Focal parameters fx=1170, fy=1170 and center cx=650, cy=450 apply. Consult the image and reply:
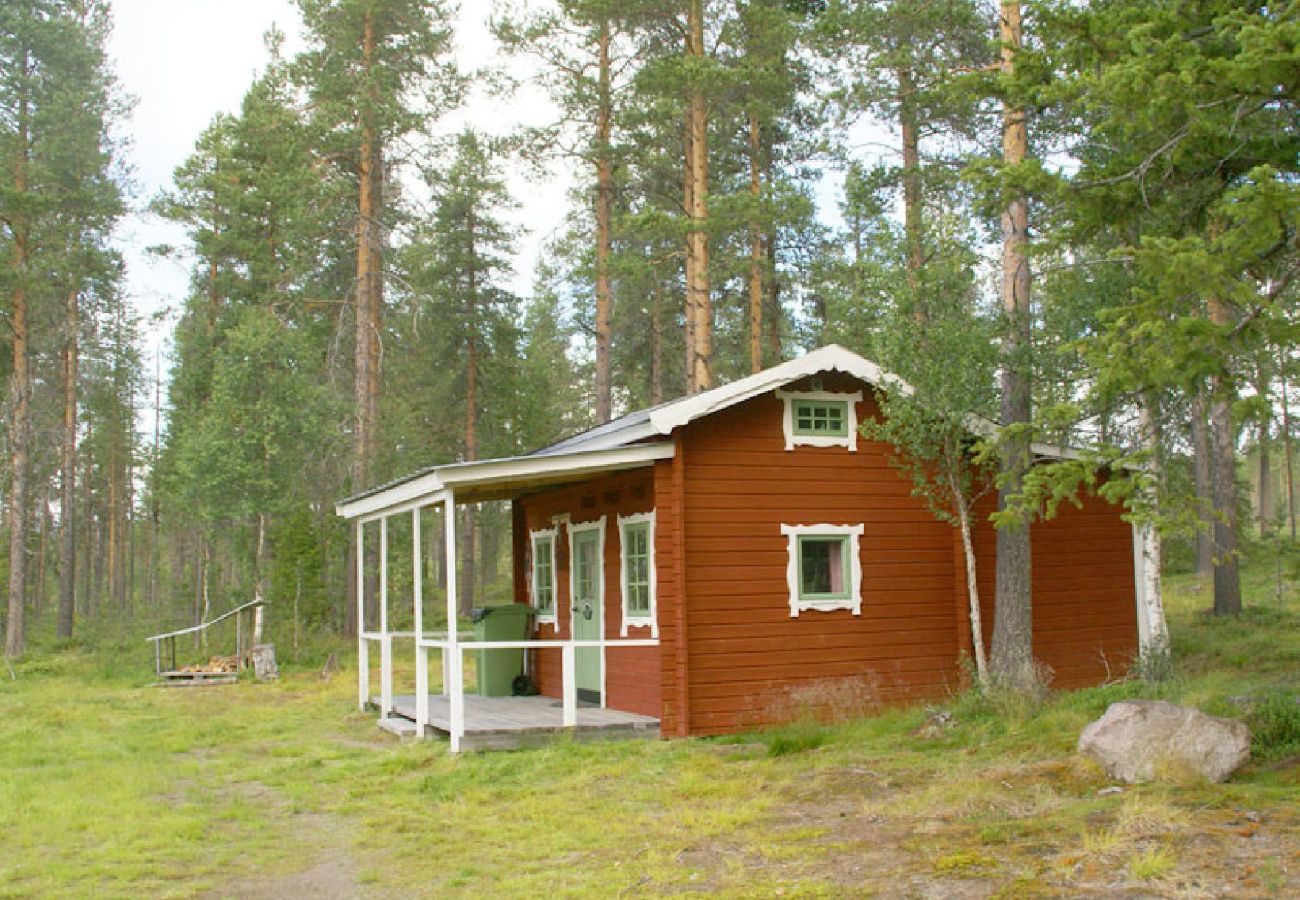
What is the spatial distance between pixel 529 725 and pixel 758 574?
2770mm

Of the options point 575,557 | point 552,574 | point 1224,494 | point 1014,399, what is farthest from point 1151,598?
point 552,574

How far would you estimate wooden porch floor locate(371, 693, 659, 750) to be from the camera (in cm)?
1105

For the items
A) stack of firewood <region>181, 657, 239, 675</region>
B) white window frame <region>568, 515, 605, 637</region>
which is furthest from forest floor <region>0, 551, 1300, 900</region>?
stack of firewood <region>181, 657, 239, 675</region>

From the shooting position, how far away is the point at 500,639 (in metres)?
14.7

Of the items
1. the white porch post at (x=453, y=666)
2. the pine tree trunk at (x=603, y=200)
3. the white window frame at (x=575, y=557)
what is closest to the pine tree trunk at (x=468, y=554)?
the pine tree trunk at (x=603, y=200)

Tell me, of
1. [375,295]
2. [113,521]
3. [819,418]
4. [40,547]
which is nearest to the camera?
[819,418]

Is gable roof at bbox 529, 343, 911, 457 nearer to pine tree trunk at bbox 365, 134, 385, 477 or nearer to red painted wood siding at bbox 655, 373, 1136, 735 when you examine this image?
red painted wood siding at bbox 655, 373, 1136, 735

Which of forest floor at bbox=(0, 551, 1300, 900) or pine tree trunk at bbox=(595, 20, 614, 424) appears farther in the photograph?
pine tree trunk at bbox=(595, 20, 614, 424)

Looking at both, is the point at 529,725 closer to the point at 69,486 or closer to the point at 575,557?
the point at 575,557

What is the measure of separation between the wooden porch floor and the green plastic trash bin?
4.30 feet

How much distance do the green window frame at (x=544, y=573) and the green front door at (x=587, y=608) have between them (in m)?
0.77

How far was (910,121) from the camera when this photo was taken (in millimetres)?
18109

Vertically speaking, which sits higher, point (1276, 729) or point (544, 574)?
point (544, 574)

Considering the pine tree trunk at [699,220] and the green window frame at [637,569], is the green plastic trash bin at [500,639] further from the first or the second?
the pine tree trunk at [699,220]
